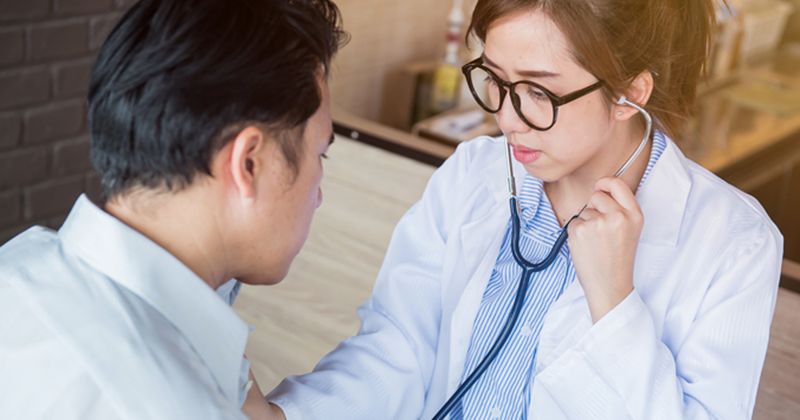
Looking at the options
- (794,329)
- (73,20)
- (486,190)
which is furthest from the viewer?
(73,20)

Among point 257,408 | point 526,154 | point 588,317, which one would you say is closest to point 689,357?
point 588,317

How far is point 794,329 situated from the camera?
1.74m

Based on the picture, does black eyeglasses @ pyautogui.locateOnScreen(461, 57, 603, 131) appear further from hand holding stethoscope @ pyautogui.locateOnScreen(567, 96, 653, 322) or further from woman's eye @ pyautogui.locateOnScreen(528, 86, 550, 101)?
hand holding stethoscope @ pyautogui.locateOnScreen(567, 96, 653, 322)

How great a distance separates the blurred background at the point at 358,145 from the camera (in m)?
2.14

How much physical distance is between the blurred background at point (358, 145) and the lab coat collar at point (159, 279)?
945 mm

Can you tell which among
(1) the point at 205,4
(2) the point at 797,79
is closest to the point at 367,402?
(1) the point at 205,4

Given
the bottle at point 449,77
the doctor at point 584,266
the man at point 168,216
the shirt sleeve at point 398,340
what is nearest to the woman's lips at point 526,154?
the doctor at point 584,266

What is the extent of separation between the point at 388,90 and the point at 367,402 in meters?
1.76

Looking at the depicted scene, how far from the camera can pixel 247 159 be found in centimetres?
101

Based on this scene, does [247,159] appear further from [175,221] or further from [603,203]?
[603,203]

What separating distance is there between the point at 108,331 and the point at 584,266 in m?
0.60

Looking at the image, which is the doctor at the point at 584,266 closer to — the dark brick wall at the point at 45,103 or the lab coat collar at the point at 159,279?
the lab coat collar at the point at 159,279

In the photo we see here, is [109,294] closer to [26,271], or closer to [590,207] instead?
[26,271]

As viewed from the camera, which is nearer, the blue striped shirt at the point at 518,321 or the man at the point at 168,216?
the man at the point at 168,216
